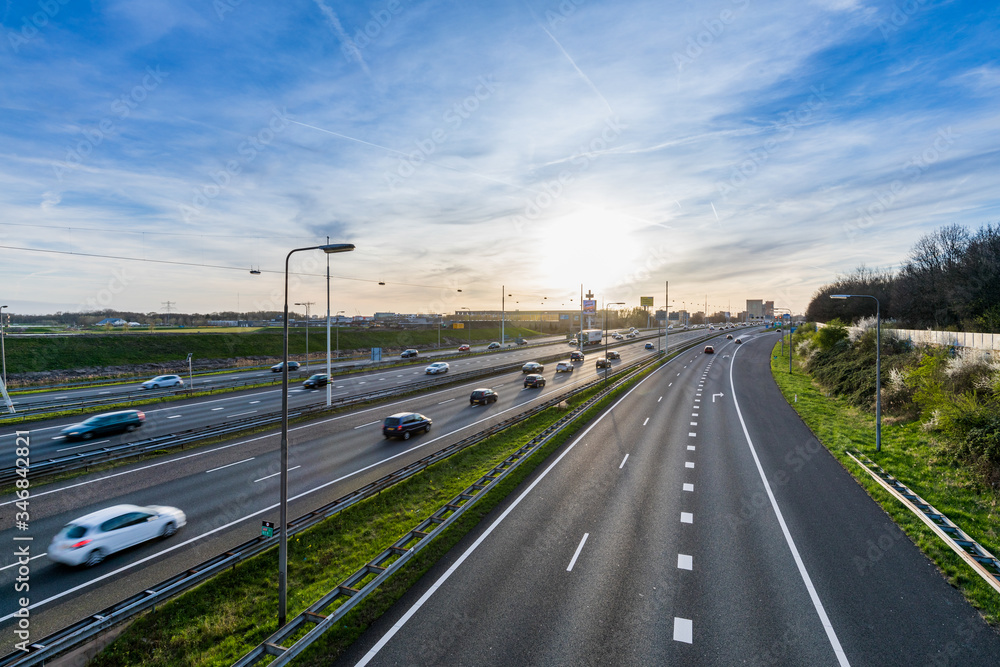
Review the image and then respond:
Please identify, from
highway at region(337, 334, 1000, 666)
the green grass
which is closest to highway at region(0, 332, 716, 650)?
highway at region(337, 334, 1000, 666)

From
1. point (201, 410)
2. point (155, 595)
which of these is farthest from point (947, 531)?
point (201, 410)

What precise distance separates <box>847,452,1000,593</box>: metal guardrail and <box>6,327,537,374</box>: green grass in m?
78.8

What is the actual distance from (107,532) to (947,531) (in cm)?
2729

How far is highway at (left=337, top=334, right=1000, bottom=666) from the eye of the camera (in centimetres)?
991

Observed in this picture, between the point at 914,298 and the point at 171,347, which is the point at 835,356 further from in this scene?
the point at 171,347

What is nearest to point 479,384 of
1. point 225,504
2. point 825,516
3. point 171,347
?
point 225,504

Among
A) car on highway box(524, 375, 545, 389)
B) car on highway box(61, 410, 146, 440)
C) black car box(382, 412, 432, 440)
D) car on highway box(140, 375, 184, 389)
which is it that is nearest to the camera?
car on highway box(61, 410, 146, 440)

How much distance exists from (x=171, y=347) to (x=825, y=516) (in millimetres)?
81728

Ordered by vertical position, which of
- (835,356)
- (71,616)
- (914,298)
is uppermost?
(914,298)

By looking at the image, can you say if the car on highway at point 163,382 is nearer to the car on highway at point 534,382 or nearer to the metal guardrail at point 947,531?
the car on highway at point 534,382

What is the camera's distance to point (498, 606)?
11.4 meters

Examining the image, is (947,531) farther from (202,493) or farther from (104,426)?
(104,426)

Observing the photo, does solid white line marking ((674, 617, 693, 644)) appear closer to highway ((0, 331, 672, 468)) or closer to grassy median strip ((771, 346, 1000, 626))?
grassy median strip ((771, 346, 1000, 626))

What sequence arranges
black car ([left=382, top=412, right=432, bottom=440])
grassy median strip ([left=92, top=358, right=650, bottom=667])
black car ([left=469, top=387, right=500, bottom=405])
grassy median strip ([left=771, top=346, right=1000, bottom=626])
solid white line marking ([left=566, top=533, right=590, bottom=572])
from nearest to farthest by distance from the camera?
grassy median strip ([left=92, top=358, right=650, bottom=667]) → grassy median strip ([left=771, top=346, right=1000, bottom=626]) → solid white line marking ([left=566, top=533, right=590, bottom=572]) → black car ([left=382, top=412, right=432, bottom=440]) → black car ([left=469, top=387, right=500, bottom=405])
